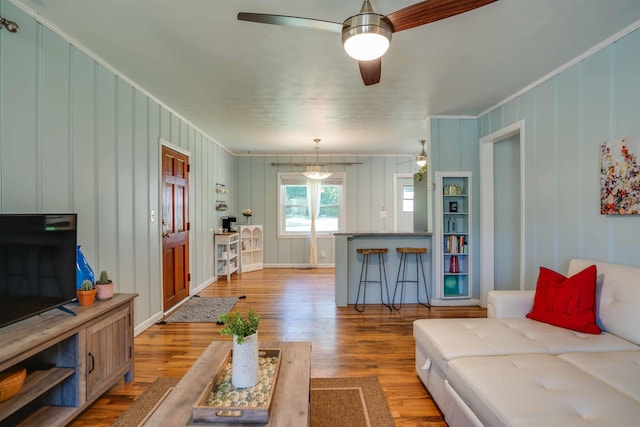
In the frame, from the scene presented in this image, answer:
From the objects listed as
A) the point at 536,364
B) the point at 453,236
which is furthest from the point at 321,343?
the point at 453,236

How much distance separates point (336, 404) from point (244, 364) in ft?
3.13

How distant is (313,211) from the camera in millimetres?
7230

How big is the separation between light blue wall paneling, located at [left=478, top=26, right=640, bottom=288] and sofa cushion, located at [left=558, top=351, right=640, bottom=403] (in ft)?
3.01

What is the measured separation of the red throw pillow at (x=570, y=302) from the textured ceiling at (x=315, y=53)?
69.9 inches

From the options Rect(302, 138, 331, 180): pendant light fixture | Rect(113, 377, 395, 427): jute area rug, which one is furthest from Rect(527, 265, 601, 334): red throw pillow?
Rect(302, 138, 331, 180): pendant light fixture

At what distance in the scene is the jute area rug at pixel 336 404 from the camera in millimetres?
1949

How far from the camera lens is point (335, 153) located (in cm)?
721

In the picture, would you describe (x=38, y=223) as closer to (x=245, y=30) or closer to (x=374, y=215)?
(x=245, y=30)

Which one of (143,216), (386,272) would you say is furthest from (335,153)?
(143,216)

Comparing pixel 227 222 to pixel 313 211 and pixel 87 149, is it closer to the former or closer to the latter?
pixel 313 211

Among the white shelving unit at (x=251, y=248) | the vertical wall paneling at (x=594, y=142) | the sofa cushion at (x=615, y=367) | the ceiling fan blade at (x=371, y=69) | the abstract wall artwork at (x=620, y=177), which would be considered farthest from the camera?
the white shelving unit at (x=251, y=248)

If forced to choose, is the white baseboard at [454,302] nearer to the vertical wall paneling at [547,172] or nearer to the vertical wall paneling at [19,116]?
the vertical wall paneling at [547,172]

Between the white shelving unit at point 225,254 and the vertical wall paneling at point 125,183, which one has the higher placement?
the vertical wall paneling at point 125,183

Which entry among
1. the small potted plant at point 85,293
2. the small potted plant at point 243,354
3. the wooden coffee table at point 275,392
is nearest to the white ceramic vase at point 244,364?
Result: the small potted plant at point 243,354
